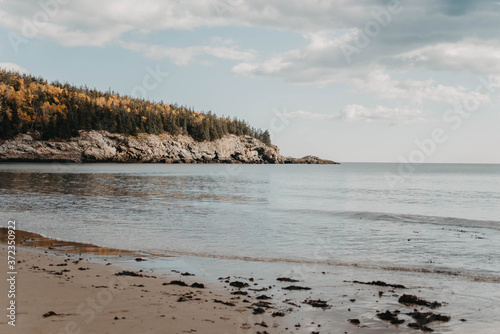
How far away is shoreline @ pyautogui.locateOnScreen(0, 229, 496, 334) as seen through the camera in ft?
23.1

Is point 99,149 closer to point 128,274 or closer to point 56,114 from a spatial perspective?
point 56,114

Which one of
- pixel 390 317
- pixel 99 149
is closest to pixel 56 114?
pixel 99 149

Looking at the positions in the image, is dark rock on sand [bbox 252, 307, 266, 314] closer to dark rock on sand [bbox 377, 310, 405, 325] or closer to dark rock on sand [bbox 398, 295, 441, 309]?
dark rock on sand [bbox 377, 310, 405, 325]

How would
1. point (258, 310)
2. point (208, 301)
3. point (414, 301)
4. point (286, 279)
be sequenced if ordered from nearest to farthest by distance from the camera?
point (258, 310) < point (208, 301) < point (414, 301) < point (286, 279)

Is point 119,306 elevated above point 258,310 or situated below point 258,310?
below

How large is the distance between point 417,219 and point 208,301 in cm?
2157

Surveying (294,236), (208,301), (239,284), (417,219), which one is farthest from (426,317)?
(417,219)

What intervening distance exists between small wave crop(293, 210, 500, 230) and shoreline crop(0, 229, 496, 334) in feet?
49.1

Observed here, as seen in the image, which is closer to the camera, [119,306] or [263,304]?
[119,306]

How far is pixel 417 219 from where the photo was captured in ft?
85.9

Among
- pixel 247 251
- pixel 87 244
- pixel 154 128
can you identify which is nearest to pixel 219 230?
pixel 247 251

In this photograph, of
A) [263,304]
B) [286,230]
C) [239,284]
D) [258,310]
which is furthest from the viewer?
[286,230]

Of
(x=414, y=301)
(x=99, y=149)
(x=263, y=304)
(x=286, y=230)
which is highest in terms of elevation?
(x=99, y=149)

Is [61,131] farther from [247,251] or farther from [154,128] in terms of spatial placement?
[247,251]
